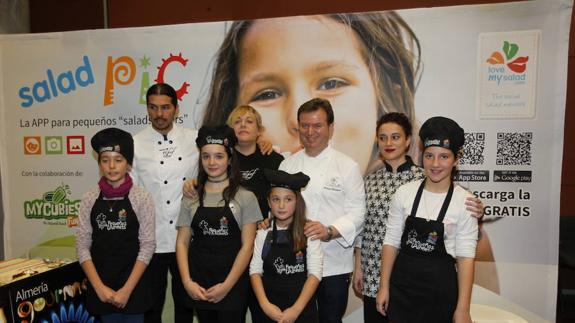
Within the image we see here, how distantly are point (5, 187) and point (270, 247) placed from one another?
271 centimetres

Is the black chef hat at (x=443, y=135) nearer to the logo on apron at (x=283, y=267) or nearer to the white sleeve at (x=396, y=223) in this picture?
the white sleeve at (x=396, y=223)

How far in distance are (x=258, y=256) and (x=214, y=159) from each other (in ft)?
1.79

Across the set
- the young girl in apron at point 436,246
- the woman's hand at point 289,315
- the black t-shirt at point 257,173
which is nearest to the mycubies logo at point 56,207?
the black t-shirt at point 257,173

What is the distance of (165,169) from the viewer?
273 cm

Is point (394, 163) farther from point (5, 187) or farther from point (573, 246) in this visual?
point (5, 187)

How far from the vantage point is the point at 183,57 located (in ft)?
10.8

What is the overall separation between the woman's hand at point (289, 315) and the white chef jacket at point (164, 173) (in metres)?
0.97

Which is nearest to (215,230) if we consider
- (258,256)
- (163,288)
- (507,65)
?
(258,256)

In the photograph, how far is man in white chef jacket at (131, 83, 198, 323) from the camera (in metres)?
2.69

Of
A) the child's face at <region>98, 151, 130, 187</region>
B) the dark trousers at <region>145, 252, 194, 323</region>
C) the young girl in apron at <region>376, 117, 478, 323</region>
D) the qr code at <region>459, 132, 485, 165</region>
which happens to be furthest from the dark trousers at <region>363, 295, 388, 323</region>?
the child's face at <region>98, 151, 130, 187</region>

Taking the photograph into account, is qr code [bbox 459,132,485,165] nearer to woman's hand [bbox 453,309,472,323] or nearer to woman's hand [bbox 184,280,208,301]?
woman's hand [bbox 453,309,472,323]

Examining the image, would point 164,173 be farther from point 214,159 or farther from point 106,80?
point 106,80

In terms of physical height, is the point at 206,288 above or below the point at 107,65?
below

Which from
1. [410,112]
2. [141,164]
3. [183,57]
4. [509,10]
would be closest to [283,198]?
[141,164]
